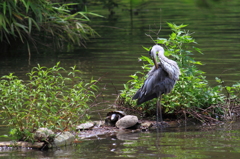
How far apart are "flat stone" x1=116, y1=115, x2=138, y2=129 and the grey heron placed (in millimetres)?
259

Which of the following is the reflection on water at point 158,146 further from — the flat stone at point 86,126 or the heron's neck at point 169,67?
the heron's neck at point 169,67

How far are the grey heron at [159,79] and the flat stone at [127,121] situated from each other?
0.26m

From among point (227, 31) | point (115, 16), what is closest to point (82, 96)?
point (227, 31)

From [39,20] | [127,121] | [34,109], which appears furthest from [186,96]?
[39,20]

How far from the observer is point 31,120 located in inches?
211

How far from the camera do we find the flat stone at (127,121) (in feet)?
21.8

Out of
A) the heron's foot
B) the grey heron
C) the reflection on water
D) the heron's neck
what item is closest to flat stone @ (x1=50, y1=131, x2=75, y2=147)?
the reflection on water

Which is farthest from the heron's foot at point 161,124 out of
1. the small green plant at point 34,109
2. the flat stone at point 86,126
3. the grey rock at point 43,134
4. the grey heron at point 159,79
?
the grey rock at point 43,134

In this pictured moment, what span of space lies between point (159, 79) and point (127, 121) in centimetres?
84

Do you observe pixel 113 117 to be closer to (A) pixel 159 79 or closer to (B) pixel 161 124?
(B) pixel 161 124

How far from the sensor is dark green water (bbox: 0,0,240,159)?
524 cm

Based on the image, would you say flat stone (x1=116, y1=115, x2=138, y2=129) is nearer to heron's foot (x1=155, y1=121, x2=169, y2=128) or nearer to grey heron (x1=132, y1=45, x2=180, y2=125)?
grey heron (x1=132, y1=45, x2=180, y2=125)

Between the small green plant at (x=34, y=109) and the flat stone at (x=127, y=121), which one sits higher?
the small green plant at (x=34, y=109)

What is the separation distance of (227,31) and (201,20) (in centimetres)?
364
